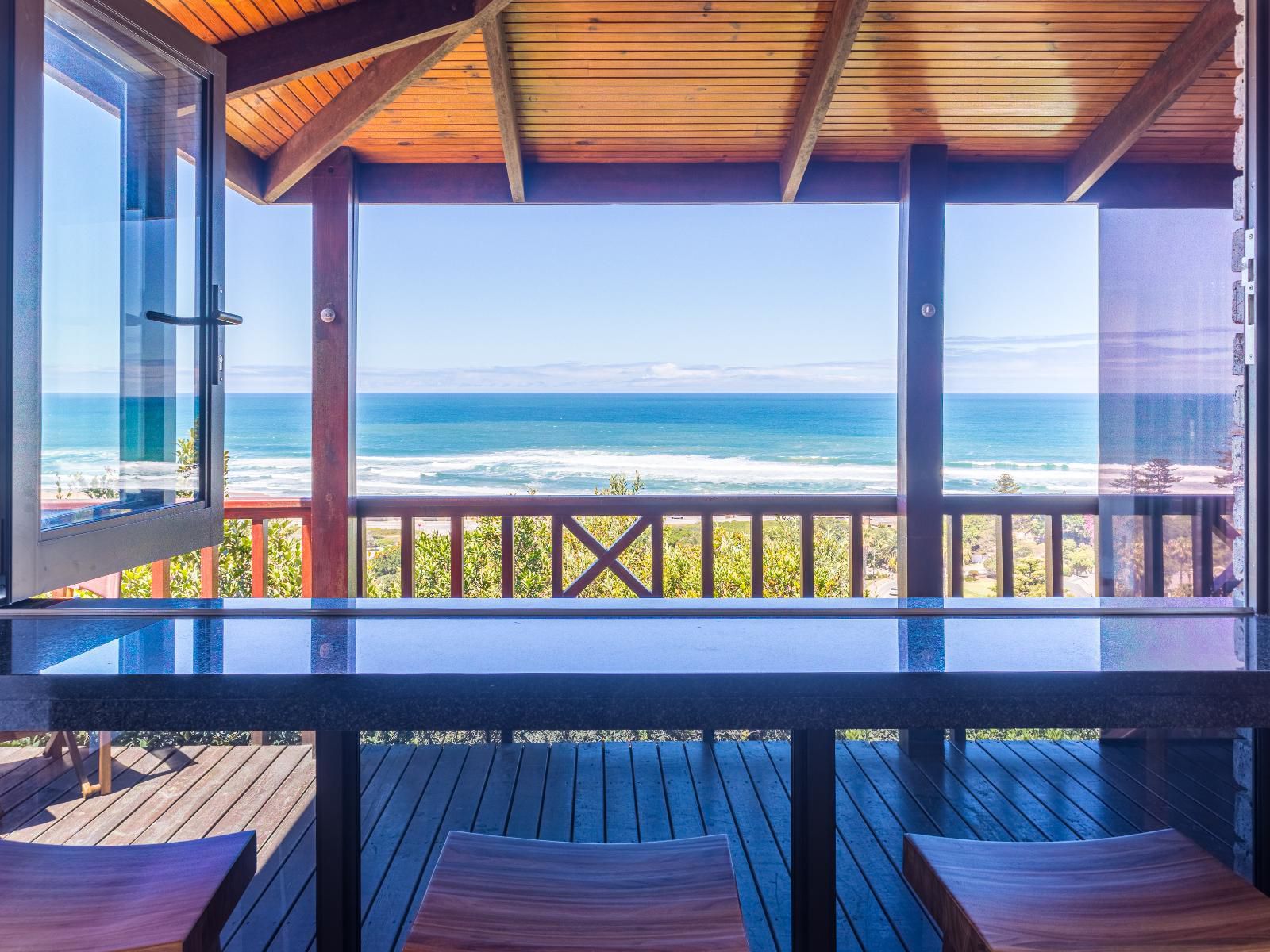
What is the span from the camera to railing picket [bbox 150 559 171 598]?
3.32m

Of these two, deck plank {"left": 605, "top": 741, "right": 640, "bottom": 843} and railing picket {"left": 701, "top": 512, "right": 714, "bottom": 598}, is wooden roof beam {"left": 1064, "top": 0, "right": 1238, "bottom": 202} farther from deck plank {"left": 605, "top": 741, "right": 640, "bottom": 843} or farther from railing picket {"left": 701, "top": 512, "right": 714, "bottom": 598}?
deck plank {"left": 605, "top": 741, "right": 640, "bottom": 843}

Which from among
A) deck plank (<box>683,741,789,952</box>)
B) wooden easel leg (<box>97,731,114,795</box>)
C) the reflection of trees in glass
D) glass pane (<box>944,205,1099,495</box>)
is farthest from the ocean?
wooden easel leg (<box>97,731,114,795</box>)

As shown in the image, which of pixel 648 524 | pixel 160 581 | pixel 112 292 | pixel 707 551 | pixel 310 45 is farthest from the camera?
pixel 648 524

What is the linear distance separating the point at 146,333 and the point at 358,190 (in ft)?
7.51

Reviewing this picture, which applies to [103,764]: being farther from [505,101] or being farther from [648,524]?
[648,524]

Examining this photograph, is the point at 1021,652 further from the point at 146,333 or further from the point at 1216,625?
the point at 146,333

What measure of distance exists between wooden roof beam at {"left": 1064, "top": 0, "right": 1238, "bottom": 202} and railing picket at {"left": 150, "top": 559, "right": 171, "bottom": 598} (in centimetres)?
356

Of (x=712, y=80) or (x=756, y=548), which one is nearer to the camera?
(x=712, y=80)

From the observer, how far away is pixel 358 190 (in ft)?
13.1

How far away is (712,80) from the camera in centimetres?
330

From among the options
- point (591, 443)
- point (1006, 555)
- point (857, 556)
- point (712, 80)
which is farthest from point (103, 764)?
point (591, 443)

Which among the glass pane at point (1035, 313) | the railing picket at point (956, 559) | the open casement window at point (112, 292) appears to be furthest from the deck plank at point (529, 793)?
the railing picket at point (956, 559)

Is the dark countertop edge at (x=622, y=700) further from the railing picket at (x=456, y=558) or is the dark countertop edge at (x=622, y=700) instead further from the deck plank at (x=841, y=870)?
the railing picket at (x=456, y=558)

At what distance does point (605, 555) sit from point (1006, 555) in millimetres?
1712
